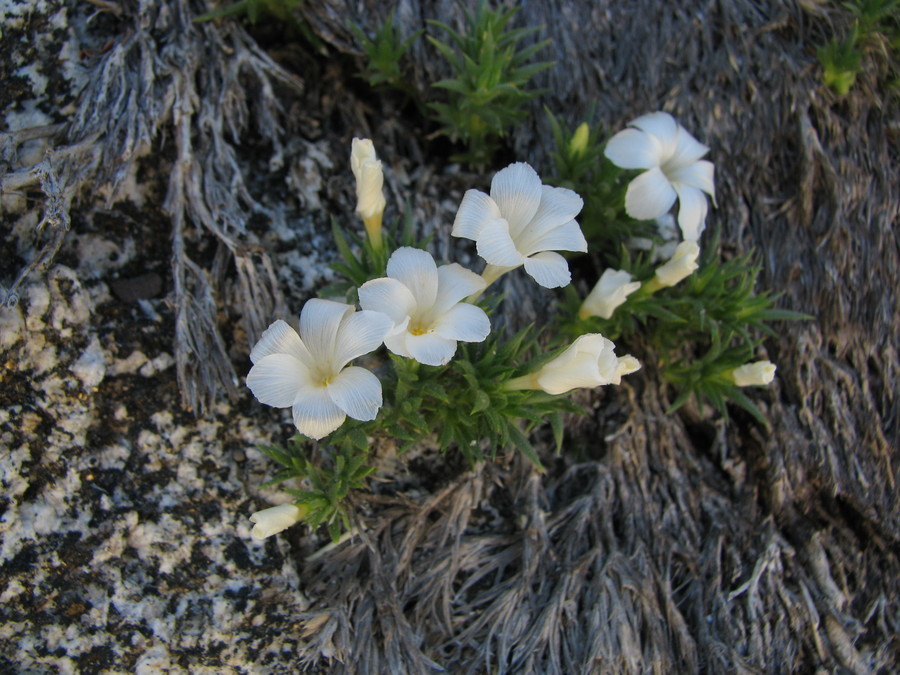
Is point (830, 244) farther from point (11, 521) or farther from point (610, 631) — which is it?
point (11, 521)

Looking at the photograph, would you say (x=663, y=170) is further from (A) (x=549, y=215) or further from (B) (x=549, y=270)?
(B) (x=549, y=270)

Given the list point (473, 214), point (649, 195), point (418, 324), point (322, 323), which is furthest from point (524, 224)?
point (322, 323)

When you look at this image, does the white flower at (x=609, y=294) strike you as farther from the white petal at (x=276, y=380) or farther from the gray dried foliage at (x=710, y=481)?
the white petal at (x=276, y=380)

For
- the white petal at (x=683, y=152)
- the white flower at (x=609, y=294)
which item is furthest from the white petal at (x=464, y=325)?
the white petal at (x=683, y=152)

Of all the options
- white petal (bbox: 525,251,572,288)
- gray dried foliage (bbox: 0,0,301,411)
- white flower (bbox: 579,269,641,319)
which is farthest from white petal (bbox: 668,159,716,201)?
gray dried foliage (bbox: 0,0,301,411)

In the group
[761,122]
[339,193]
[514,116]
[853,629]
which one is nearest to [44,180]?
[339,193]

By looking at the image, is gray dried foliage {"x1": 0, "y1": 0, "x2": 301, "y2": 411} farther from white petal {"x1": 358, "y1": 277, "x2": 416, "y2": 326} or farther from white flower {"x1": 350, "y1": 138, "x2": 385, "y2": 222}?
white petal {"x1": 358, "y1": 277, "x2": 416, "y2": 326}

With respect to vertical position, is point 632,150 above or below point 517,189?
below
